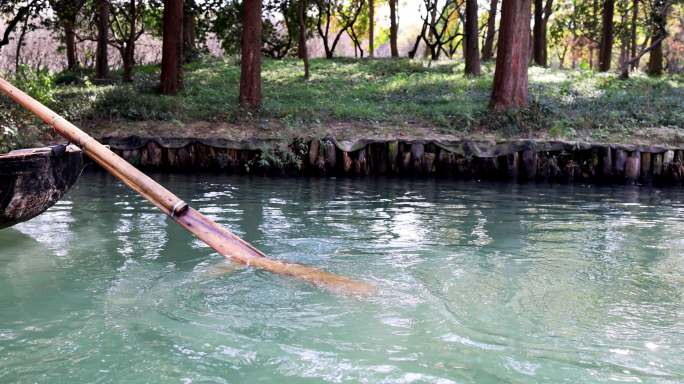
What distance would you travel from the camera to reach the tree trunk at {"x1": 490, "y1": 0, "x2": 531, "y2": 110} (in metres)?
14.5

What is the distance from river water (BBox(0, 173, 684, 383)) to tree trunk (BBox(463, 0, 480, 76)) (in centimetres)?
1220

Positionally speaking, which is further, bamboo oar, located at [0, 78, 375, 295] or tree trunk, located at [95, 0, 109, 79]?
tree trunk, located at [95, 0, 109, 79]

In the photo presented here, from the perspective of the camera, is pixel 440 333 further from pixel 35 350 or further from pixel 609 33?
pixel 609 33

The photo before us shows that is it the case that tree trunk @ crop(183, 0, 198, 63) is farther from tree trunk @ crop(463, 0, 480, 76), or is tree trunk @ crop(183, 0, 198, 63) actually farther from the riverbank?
the riverbank

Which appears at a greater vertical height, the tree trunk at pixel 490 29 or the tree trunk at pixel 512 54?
the tree trunk at pixel 490 29

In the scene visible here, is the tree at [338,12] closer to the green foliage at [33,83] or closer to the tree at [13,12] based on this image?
the tree at [13,12]

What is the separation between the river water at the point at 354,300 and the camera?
3766 mm

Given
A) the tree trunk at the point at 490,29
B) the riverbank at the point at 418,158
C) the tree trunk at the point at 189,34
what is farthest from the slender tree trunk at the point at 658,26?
the tree trunk at the point at 189,34

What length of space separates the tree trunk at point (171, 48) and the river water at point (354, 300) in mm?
8715

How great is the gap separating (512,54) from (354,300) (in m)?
11.1

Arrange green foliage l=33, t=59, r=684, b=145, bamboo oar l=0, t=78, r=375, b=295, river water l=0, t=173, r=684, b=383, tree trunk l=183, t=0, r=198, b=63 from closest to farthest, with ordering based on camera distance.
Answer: river water l=0, t=173, r=684, b=383
bamboo oar l=0, t=78, r=375, b=295
green foliage l=33, t=59, r=684, b=145
tree trunk l=183, t=0, r=198, b=63

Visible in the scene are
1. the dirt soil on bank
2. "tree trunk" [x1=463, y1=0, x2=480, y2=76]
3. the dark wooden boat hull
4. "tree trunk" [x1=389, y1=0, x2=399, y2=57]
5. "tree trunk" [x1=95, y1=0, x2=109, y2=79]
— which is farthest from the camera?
"tree trunk" [x1=389, y1=0, x2=399, y2=57]

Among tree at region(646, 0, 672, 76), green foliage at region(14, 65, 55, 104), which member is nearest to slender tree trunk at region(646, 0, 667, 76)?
tree at region(646, 0, 672, 76)

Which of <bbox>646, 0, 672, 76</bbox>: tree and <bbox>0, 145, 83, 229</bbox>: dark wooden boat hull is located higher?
<bbox>646, 0, 672, 76</bbox>: tree
